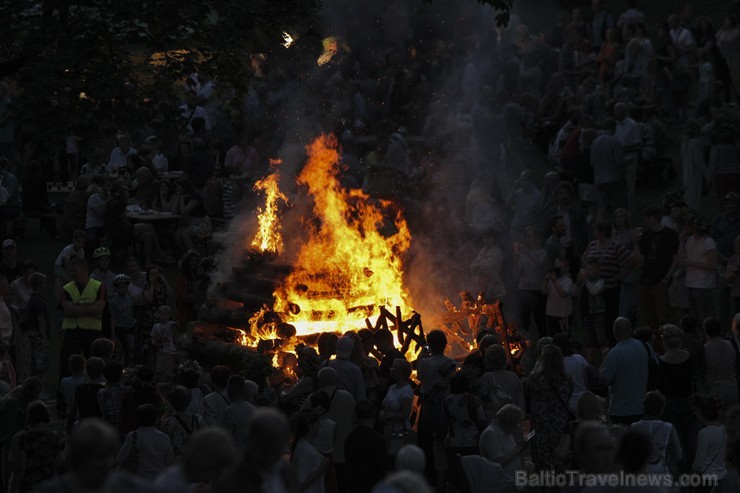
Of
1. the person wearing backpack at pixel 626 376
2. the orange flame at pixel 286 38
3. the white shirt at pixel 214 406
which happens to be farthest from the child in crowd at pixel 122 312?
the person wearing backpack at pixel 626 376

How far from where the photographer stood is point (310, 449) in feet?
37.7

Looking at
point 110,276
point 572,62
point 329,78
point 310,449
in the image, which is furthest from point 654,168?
point 310,449

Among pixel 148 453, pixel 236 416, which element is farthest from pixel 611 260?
pixel 148 453

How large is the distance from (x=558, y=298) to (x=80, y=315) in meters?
6.02

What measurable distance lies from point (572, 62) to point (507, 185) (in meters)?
6.04

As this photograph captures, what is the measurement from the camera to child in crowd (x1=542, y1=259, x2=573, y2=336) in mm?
18172

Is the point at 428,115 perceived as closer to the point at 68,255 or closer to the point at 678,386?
the point at 68,255

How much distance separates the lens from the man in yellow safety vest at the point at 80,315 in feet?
56.7

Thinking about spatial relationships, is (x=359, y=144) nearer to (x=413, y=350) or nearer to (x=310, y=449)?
(x=413, y=350)

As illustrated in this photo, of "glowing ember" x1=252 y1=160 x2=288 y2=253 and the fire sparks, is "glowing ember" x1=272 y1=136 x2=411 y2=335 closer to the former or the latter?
"glowing ember" x1=252 y1=160 x2=288 y2=253

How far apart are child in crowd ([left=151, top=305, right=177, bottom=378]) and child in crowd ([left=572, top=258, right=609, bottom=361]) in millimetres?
5173

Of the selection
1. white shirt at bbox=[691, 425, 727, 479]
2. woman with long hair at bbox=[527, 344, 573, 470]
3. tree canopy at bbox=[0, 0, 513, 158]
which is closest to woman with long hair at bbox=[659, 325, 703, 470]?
white shirt at bbox=[691, 425, 727, 479]

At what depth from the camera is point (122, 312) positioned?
1852cm

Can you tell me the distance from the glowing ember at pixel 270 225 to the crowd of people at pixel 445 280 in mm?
1278
